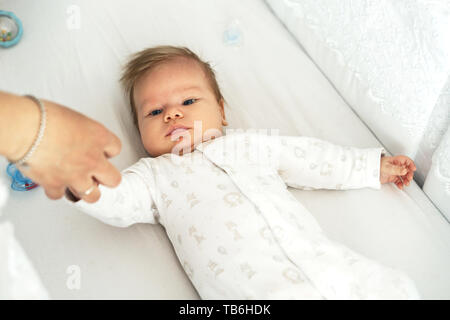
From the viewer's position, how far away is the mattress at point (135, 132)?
1033mm

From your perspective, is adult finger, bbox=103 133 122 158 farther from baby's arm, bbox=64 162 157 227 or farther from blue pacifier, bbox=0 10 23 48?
blue pacifier, bbox=0 10 23 48

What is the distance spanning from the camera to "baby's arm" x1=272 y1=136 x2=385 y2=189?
115 centimetres

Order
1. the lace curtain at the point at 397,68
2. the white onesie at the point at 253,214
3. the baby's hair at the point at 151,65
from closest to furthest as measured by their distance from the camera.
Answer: the white onesie at the point at 253,214
the lace curtain at the point at 397,68
the baby's hair at the point at 151,65

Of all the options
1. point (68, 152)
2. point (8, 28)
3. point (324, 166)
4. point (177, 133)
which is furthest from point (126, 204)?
point (8, 28)

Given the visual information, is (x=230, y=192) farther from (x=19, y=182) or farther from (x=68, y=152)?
(x=19, y=182)

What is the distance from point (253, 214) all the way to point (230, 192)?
8cm

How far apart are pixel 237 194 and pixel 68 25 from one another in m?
0.90

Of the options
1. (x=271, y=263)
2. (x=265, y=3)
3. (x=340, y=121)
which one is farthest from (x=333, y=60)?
(x=271, y=263)

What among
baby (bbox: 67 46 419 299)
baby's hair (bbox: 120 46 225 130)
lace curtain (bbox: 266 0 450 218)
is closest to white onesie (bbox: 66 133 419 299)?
baby (bbox: 67 46 419 299)

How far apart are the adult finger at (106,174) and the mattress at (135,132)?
1.15 ft

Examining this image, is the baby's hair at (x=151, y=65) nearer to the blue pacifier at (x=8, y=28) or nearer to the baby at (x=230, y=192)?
the baby at (x=230, y=192)

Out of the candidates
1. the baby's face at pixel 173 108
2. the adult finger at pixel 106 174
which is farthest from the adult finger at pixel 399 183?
the adult finger at pixel 106 174

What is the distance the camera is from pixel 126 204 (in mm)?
998

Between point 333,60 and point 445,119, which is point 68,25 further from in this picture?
point 445,119
